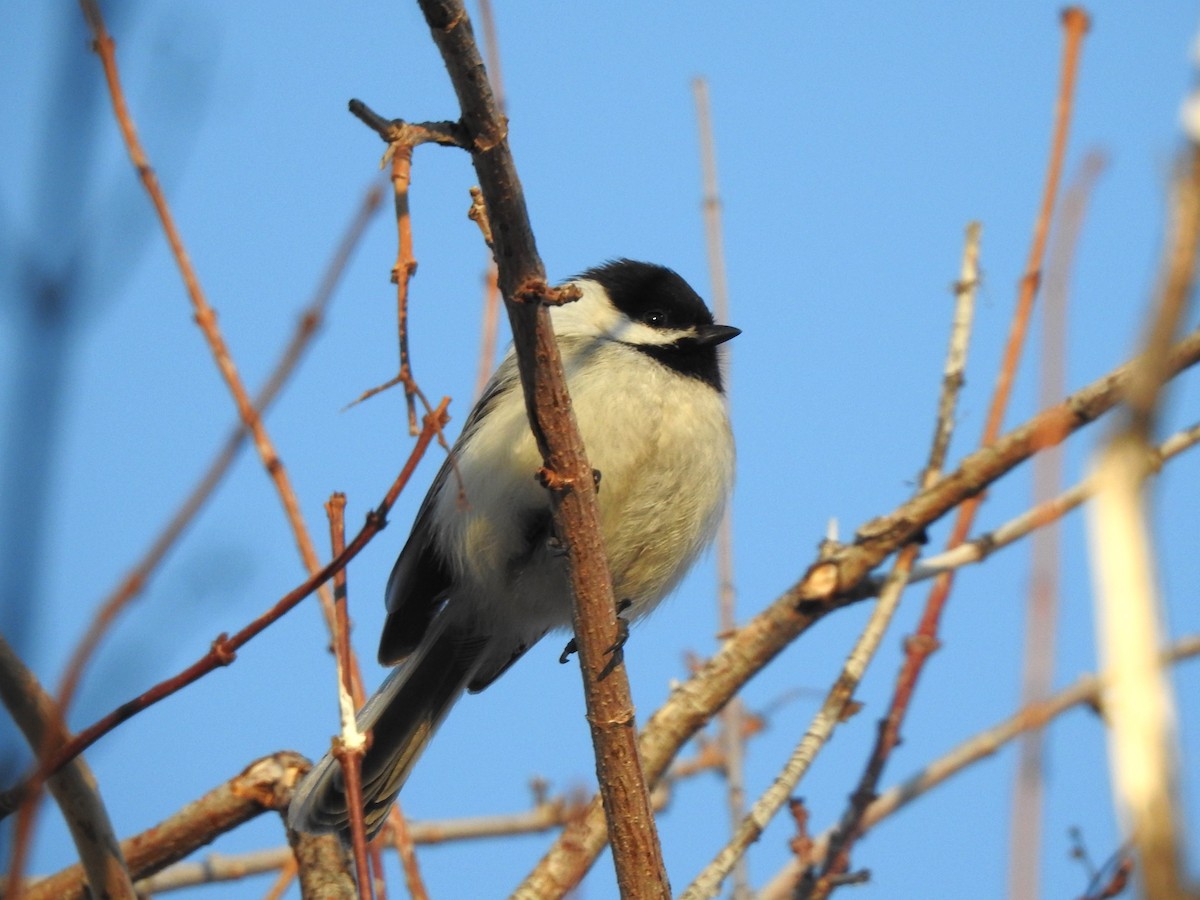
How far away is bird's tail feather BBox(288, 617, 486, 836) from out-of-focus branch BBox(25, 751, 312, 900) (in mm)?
179

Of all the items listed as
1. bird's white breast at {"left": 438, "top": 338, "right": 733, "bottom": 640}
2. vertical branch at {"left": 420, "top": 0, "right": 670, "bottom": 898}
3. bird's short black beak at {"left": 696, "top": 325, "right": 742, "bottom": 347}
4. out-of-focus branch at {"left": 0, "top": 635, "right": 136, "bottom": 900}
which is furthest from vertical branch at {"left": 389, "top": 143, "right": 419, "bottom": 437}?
bird's short black beak at {"left": 696, "top": 325, "right": 742, "bottom": 347}

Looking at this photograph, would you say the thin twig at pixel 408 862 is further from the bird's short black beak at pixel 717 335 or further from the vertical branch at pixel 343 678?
the bird's short black beak at pixel 717 335

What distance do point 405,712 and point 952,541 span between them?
1.81 metres

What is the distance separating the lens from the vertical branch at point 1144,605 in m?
0.66

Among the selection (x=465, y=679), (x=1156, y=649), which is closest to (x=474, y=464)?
(x=465, y=679)

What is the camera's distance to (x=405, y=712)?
4.15 meters

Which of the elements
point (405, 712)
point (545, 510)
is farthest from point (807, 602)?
point (405, 712)

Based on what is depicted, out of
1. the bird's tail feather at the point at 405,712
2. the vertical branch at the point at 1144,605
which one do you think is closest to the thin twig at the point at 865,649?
the bird's tail feather at the point at 405,712

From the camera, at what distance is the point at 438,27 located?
2252mm

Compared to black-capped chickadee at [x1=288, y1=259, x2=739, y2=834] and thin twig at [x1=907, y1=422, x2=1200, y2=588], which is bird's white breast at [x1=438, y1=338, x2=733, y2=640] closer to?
black-capped chickadee at [x1=288, y1=259, x2=739, y2=834]

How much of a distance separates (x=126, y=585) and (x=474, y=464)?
2359mm

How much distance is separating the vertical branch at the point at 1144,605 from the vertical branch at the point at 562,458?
180cm

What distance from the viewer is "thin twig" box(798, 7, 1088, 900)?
321cm

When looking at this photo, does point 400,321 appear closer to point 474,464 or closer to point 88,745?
point 88,745
